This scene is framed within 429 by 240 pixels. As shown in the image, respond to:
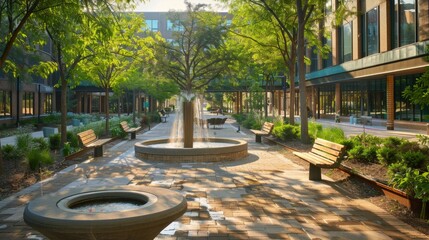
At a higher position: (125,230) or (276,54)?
(276,54)

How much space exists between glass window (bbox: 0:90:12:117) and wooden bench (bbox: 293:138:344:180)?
27.5 meters

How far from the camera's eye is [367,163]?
405 inches

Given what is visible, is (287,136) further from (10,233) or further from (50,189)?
(10,233)

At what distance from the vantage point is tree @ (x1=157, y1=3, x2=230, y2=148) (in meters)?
29.1

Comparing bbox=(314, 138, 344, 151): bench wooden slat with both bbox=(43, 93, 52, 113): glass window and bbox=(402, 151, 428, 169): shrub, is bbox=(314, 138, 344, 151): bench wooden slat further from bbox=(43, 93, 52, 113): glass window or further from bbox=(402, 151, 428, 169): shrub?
bbox=(43, 93, 52, 113): glass window

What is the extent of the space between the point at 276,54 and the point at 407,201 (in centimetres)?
1852

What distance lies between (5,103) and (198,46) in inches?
624

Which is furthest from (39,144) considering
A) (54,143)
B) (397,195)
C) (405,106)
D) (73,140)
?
(405,106)

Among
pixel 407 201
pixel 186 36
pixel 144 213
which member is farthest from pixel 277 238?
pixel 186 36

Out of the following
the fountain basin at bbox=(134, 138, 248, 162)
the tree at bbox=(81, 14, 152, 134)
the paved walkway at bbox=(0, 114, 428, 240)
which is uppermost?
the tree at bbox=(81, 14, 152, 134)

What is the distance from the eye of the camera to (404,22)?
25375mm

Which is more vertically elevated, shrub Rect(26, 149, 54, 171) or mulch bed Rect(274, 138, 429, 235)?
shrub Rect(26, 149, 54, 171)

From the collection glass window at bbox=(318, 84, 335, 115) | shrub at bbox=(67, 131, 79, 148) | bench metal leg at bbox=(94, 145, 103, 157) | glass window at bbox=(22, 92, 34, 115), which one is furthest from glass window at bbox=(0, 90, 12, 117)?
glass window at bbox=(318, 84, 335, 115)

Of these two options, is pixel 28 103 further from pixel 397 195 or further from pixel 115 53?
pixel 397 195
